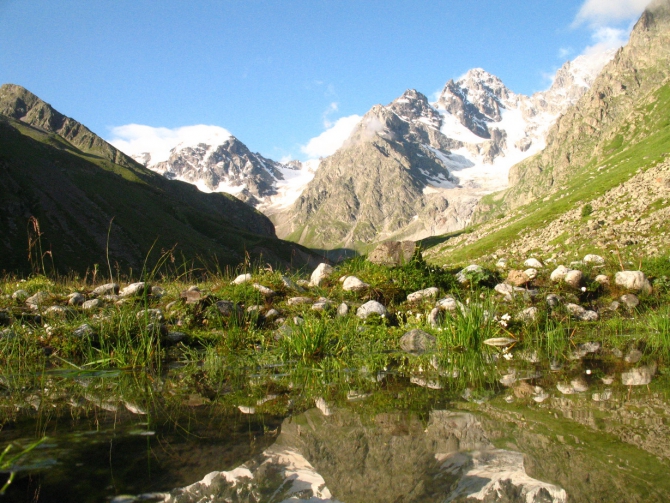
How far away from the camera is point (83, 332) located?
838 cm

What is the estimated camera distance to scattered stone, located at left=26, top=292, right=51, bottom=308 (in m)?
10.6

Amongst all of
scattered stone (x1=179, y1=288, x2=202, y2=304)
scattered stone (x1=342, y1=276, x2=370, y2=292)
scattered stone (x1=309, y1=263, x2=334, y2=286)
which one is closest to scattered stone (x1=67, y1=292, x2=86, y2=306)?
scattered stone (x1=179, y1=288, x2=202, y2=304)

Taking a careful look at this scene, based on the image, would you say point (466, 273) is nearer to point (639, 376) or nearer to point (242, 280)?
point (242, 280)

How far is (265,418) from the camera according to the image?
423 cm

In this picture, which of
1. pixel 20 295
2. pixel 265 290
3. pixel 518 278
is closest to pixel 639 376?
pixel 518 278

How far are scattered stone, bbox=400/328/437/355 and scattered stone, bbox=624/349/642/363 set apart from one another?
3.00 meters

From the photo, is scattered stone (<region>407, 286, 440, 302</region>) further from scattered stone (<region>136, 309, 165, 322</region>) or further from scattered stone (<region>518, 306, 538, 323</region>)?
scattered stone (<region>136, 309, 165, 322</region>)

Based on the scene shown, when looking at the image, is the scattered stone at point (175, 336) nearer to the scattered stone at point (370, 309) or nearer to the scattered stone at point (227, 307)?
the scattered stone at point (227, 307)

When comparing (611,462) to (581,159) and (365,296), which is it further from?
(581,159)

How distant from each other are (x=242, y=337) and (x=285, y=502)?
654 centimetres

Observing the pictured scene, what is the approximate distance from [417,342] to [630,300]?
6.63 m

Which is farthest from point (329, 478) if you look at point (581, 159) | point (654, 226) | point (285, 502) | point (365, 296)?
point (581, 159)

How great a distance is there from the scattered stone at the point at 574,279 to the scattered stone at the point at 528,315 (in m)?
2.35

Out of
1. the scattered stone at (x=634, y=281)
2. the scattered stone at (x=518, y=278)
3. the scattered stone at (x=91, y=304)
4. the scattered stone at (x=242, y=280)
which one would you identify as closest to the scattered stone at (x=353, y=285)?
the scattered stone at (x=242, y=280)
